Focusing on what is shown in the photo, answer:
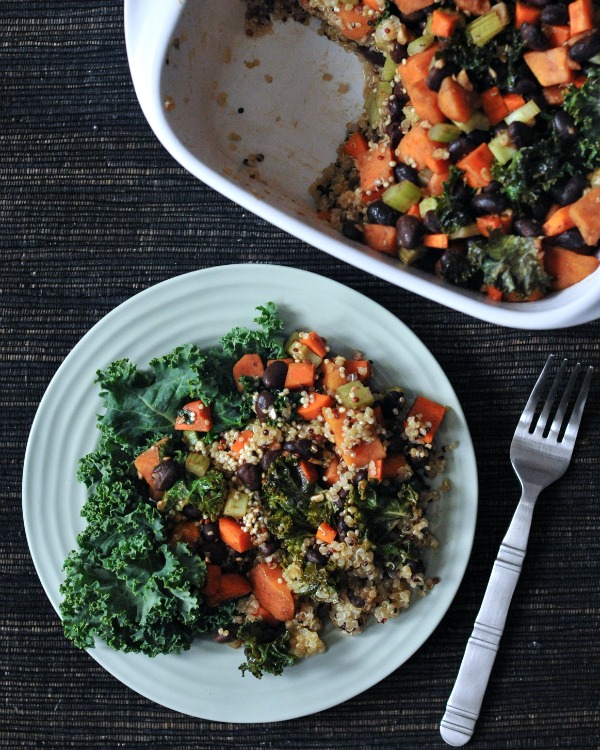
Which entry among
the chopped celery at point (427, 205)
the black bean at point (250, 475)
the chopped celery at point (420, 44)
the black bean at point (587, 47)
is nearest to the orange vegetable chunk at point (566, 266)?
the chopped celery at point (427, 205)

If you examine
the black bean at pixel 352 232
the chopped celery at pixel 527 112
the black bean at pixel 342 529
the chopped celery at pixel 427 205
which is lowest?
the black bean at pixel 342 529

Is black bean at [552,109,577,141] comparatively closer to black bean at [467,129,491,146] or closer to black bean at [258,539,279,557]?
black bean at [467,129,491,146]

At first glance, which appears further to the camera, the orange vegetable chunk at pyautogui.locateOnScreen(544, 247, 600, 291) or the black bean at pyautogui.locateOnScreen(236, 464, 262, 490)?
the black bean at pyautogui.locateOnScreen(236, 464, 262, 490)

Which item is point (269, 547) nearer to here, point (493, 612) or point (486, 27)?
point (493, 612)

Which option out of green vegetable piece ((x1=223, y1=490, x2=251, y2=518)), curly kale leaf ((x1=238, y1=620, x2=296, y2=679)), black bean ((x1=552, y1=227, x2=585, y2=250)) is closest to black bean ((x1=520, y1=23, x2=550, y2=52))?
black bean ((x1=552, y1=227, x2=585, y2=250))

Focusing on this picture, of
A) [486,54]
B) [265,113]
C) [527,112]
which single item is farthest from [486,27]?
[265,113]

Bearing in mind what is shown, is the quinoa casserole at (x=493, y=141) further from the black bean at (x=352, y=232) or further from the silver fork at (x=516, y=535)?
the silver fork at (x=516, y=535)

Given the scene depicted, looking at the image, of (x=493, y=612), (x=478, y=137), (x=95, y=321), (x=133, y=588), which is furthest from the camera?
(x=95, y=321)
